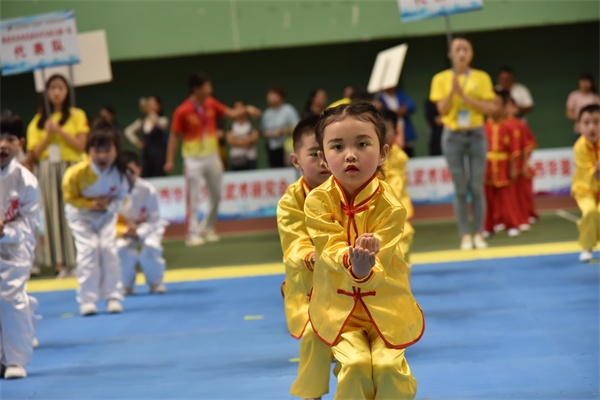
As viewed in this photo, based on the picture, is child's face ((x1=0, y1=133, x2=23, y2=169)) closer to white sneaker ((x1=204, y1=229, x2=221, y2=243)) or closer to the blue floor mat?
the blue floor mat

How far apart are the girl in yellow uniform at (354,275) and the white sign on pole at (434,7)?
6.73 m

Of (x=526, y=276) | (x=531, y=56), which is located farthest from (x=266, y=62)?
(x=526, y=276)

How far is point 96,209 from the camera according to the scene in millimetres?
8133

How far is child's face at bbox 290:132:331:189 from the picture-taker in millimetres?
4691

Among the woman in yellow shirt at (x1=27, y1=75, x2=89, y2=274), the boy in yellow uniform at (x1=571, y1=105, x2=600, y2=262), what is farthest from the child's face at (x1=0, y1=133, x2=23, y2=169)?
the boy in yellow uniform at (x1=571, y1=105, x2=600, y2=262)

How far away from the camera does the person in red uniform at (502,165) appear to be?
39.3 ft

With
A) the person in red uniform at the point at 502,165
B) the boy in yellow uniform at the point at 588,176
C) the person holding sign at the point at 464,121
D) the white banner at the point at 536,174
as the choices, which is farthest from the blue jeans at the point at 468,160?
the white banner at the point at 536,174

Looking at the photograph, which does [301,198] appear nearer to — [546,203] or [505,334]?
[505,334]

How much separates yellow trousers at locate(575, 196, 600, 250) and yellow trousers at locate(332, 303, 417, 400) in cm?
515

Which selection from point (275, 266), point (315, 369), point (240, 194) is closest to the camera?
point (315, 369)

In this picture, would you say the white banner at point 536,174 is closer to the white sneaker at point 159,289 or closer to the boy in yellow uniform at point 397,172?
the white sneaker at point 159,289

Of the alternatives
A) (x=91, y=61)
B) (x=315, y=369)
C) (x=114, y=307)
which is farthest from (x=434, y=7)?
(x=315, y=369)

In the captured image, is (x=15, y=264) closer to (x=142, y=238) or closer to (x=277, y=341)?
(x=277, y=341)

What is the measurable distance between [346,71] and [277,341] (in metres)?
11.4
